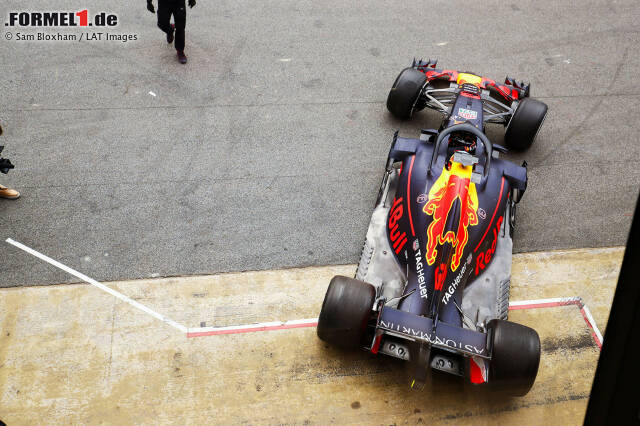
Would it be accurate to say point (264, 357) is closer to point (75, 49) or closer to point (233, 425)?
point (233, 425)

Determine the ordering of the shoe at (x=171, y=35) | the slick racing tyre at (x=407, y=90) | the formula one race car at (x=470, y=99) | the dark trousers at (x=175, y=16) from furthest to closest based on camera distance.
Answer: the shoe at (x=171, y=35), the dark trousers at (x=175, y=16), the slick racing tyre at (x=407, y=90), the formula one race car at (x=470, y=99)

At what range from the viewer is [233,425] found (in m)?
5.17

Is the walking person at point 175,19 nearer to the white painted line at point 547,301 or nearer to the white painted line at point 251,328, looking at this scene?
the white painted line at point 251,328

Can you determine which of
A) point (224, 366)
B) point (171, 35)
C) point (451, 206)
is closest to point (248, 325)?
point (224, 366)

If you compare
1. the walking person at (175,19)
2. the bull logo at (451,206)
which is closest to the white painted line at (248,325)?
the bull logo at (451,206)

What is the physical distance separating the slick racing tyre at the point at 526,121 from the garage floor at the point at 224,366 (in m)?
2.35

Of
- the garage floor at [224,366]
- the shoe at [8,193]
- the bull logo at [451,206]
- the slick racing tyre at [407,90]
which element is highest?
the slick racing tyre at [407,90]

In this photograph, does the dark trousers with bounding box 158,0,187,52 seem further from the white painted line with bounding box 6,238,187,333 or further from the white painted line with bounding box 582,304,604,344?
the white painted line with bounding box 582,304,604,344

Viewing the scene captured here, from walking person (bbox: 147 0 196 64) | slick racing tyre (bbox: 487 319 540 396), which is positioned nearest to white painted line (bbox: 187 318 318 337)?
slick racing tyre (bbox: 487 319 540 396)

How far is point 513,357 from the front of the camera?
4.83 m

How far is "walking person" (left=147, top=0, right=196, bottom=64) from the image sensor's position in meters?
8.44

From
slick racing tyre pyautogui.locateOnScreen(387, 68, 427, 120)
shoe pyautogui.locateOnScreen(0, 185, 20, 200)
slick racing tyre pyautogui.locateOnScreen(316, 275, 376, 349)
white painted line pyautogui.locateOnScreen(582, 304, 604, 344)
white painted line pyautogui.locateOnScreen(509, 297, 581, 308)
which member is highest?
slick racing tyre pyautogui.locateOnScreen(387, 68, 427, 120)

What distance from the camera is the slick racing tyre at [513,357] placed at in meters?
4.84

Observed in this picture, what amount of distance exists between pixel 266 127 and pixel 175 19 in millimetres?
2279
